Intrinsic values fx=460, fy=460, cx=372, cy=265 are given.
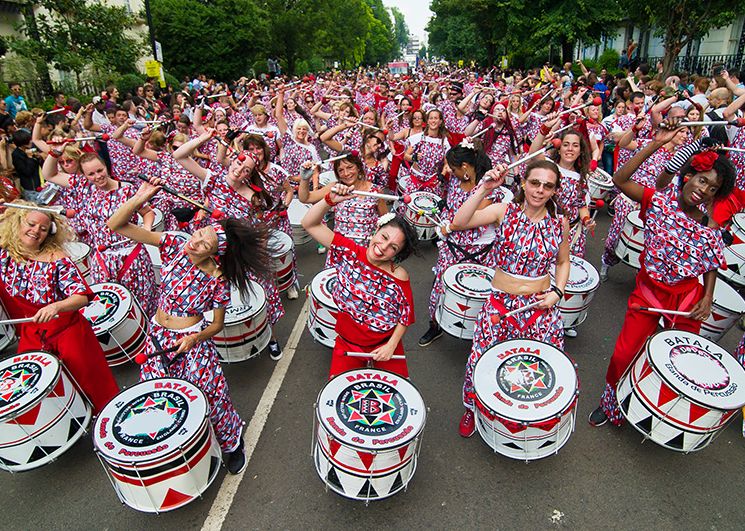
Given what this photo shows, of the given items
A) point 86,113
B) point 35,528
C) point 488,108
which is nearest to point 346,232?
point 35,528

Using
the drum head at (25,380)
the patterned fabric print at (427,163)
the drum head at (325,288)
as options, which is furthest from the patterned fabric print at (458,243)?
the drum head at (25,380)

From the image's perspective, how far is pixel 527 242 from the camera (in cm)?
342

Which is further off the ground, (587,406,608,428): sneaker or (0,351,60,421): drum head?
(0,351,60,421): drum head

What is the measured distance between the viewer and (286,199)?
19.4 ft

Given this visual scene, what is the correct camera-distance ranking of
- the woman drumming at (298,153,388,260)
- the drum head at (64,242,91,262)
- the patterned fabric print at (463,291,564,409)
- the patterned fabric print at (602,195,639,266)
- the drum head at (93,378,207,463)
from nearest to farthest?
the drum head at (93,378,207,463), the patterned fabric print at (463,291,564,409), the woman drumming at (298,153,388,260), the drum head at (64,242,91,262), the patterned fabric print at (602,195,639,266)

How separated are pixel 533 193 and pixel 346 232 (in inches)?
95.5

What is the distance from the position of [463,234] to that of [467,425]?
83.6 inches

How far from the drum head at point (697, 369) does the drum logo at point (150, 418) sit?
3.20m

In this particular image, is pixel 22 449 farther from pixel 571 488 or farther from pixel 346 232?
pixel 571 488

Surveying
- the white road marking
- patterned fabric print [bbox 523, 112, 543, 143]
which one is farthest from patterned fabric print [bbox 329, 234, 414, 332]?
patterned fabric print [bbox 523, 112, 543, 143]

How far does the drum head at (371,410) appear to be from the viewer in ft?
9.14

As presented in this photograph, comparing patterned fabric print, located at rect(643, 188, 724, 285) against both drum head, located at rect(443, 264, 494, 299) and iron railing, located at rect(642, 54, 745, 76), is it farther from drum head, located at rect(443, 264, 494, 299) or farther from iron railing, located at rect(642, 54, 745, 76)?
iron railing, located at rect(642, 54, 745, 76)

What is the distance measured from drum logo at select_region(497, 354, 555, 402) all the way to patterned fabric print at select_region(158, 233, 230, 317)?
6.87 ft

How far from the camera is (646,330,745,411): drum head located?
299 centimetres
